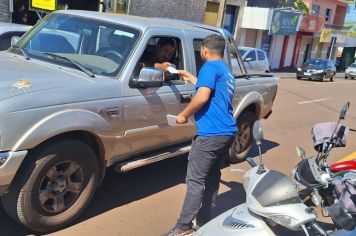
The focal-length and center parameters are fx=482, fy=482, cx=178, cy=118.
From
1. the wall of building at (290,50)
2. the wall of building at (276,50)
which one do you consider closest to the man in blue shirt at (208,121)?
the wall of building at (276,50)

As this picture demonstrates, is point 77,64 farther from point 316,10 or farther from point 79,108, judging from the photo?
point 316,10

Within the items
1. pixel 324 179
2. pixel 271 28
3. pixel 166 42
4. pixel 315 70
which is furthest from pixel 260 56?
pixel 324 179

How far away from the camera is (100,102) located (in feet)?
14.4

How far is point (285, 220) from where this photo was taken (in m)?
2.59

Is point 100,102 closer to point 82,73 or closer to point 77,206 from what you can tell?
point 82,73

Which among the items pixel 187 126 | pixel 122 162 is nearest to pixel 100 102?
pixel 122 162

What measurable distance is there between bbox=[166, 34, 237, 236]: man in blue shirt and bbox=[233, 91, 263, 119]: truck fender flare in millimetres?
2150

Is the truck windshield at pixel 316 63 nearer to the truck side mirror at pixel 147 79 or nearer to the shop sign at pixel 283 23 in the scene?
the shop sign at pixel 283 23

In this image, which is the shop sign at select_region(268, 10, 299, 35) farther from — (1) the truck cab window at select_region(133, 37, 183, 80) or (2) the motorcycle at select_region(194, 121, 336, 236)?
(2) the motorcycle at select_region(194, 121, 336, 236)

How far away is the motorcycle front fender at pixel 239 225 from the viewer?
2.76 meters

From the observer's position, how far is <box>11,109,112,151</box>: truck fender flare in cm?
379

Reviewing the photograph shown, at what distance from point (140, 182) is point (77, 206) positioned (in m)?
1.46

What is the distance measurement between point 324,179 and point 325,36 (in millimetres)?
44031

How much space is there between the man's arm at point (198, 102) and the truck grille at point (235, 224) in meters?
1.27
